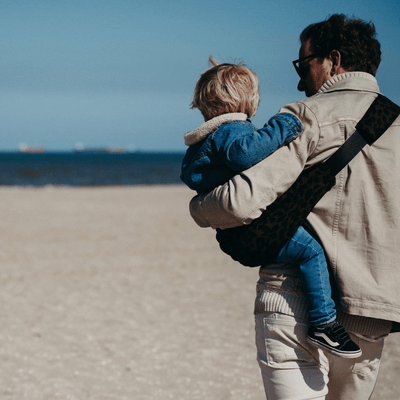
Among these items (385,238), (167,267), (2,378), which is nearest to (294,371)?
(385,238)

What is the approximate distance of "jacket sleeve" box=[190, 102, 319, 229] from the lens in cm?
144

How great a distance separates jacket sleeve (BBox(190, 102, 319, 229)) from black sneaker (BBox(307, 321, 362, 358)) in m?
0.44

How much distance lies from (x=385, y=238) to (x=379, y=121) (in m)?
0.38

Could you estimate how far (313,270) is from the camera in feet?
4.97

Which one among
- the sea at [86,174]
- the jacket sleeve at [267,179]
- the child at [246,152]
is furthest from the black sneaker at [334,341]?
the sea at [86,174]

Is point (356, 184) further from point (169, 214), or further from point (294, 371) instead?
point (169, 214)

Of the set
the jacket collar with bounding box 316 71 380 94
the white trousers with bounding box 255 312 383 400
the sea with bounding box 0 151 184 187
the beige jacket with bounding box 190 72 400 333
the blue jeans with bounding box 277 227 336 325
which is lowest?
the sea with bounding box 0 151 184 187

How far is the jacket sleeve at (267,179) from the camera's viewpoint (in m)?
1.44

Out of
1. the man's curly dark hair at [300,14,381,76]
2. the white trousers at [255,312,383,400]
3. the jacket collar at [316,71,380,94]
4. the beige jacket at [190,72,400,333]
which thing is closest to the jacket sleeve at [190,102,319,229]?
the beige jacket at [190,72,400,333]

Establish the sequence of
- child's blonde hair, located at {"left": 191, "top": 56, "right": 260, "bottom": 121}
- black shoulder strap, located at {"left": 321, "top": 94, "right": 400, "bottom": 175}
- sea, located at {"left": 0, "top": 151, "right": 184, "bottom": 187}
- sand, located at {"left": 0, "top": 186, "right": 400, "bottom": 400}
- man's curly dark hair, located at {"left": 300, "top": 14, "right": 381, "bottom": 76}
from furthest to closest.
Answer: sea, located at {"left": 0, "top": 151, "right": 184, "bottom": 187} → sand, located at {"left": 0, "top": 186, "right": 400, "bottom": 400} → child's blonde hair, located at {"left": 191, "top": 56, "right": 260, "bottom": 121} → man's curly dark hair, located at {"left": 300, "top": 14, "right": 381, "bottom": 76} → black shoulder strap, located at {"left": 321, "top": 94, "right": 400, "bottom": 175}

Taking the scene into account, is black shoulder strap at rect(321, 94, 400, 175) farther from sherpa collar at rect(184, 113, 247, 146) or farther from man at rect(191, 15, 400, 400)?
sherpa collar at rect(184, 113, 247, 146)

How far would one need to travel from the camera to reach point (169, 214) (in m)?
13.0

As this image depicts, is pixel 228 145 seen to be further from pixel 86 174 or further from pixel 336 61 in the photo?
pixel 86 174

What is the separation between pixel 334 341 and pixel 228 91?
0.96 meters
